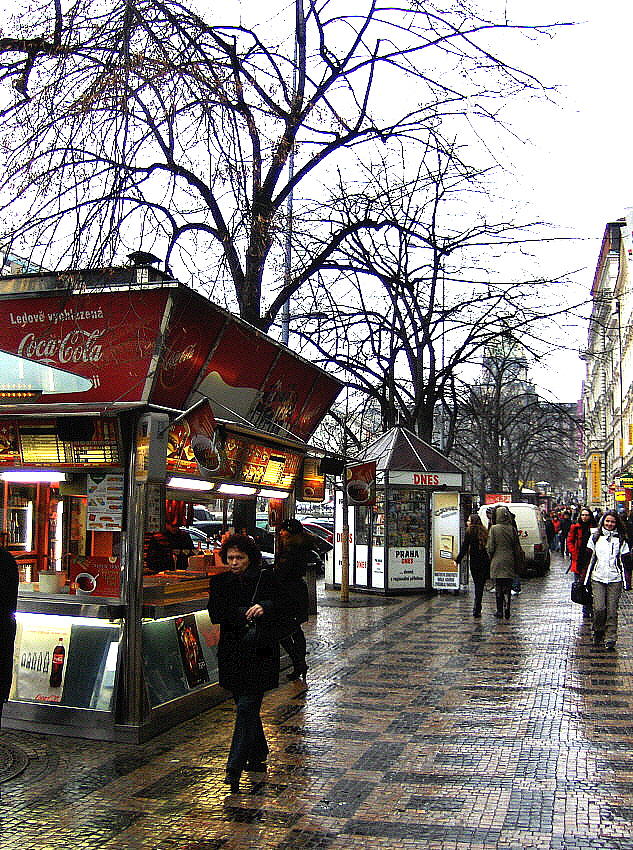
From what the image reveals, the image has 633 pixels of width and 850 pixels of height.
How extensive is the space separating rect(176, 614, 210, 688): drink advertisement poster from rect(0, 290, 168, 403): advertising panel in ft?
7.23

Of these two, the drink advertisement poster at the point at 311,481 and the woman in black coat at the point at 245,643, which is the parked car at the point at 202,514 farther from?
the woman in black coat at the point at 245,643

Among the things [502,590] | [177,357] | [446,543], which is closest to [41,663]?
[177,357]

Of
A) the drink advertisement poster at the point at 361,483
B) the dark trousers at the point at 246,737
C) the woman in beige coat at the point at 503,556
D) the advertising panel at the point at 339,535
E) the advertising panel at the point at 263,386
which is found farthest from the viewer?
the advertising panel at the point at 339,535

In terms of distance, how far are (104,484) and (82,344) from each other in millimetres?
1334

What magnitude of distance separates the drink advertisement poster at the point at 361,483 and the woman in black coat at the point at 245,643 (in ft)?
35.4

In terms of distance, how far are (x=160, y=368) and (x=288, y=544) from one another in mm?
2940

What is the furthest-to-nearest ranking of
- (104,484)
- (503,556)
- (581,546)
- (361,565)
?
(361,565)
(581,546)
(503,556)
(104,484)

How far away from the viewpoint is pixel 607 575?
12703 millimetres

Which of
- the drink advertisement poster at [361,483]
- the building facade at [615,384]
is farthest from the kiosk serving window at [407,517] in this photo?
the building facade at [615,384]

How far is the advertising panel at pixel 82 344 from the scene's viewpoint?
27.9ft

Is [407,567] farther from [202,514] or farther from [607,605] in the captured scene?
[202,514]

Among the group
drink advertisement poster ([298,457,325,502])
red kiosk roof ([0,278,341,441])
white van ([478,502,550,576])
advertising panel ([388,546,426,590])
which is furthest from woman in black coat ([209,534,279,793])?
white van ([478,502,550,576])

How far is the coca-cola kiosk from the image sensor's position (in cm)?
807

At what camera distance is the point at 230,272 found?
810cm
